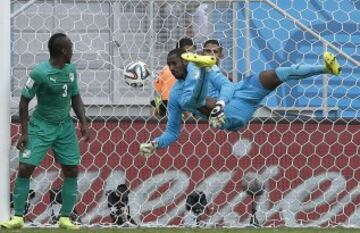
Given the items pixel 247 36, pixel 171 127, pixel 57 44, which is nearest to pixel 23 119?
pixel 57 44

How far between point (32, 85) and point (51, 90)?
0.52 feet

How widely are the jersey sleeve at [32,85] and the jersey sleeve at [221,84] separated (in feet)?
4.21

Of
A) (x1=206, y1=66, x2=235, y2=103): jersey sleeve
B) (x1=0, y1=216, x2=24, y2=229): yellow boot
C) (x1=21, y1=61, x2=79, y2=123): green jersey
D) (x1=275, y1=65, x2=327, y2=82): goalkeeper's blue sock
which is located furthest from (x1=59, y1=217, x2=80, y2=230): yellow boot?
(x1=275, y1=65, x2=327, y2=82): goalkeeper's blue sock

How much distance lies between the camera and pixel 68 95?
9086mm

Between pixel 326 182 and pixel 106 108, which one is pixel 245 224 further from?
pixel 106 108

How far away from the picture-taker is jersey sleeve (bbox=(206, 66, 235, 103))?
335 inches

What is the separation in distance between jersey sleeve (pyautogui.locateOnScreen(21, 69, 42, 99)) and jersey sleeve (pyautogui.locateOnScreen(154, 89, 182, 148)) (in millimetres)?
975

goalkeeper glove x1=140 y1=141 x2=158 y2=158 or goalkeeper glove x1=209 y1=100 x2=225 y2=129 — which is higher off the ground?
goalkeeper glove x1=209 y1=100 x2=225 y2=129

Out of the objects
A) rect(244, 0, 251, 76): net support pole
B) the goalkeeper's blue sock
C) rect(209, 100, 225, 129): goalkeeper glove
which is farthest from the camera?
rect(244, 0, 251, 76): net support pole

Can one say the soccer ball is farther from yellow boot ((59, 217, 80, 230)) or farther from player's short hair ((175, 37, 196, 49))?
yellow boot ((59, 217, 80, 230))

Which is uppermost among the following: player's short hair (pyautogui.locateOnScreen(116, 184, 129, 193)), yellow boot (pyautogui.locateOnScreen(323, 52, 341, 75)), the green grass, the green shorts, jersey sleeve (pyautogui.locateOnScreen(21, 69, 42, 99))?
yellow boot (pyautogui.locateOnScreen(323, 52, 341, 75))

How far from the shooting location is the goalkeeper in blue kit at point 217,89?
816 cm

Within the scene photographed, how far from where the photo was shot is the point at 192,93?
8523 millimetres

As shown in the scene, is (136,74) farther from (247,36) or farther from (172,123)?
(247,36)
